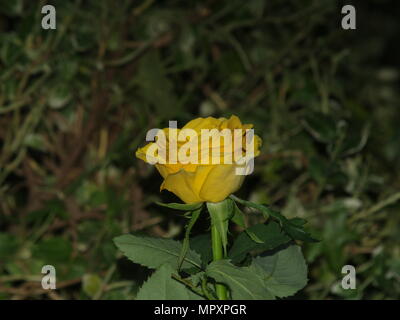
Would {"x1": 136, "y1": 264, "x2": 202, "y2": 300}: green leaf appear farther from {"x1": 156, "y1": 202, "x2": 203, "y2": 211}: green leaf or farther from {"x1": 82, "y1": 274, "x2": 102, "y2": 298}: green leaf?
{"x1": 82, "y1": 274, "x2": 102, "y2": 298}: green leaf

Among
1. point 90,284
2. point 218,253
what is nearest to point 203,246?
point 218,253

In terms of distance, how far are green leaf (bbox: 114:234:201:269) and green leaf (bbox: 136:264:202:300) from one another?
2cm

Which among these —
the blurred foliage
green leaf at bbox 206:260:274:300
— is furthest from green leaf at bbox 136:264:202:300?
the blurred foliage

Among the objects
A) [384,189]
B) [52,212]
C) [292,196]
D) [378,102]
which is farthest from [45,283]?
[378,102]

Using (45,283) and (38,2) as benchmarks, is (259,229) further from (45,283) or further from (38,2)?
(38,2)

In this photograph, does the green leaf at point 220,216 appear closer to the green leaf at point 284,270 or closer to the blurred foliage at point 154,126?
the green leaf at point 284,270

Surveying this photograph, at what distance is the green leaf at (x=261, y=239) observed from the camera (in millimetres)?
382

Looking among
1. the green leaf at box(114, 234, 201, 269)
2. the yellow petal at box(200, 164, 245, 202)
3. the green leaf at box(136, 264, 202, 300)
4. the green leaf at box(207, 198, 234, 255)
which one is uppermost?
the yellow petal at box(200, 164, 245, 202)

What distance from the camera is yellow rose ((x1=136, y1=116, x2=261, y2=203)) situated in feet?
1.15

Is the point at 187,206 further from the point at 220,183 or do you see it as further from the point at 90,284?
the point at 90,284

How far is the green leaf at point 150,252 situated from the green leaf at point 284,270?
0.17 feet

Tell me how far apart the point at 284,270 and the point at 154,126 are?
297 millimetres

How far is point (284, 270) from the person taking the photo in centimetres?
42
